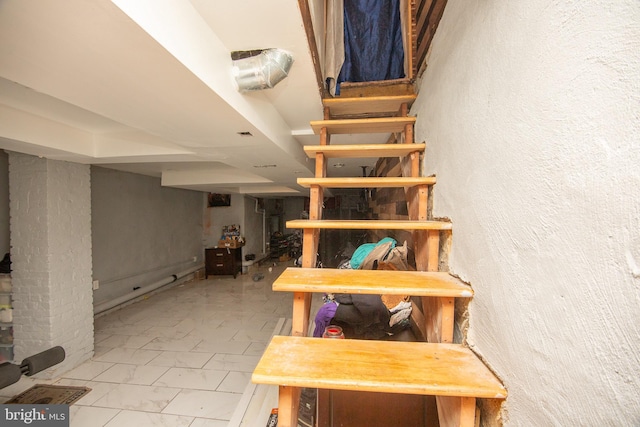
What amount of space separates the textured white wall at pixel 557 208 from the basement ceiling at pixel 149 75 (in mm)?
905

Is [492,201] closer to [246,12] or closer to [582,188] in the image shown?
[582,188]

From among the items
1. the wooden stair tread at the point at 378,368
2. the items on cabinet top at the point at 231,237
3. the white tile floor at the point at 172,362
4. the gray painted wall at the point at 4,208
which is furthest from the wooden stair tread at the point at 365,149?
the items on cabinet top at the point at 231,237

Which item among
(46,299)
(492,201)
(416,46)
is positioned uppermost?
(416,46)

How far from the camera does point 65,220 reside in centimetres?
265

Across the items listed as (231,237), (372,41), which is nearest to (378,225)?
(372,41)

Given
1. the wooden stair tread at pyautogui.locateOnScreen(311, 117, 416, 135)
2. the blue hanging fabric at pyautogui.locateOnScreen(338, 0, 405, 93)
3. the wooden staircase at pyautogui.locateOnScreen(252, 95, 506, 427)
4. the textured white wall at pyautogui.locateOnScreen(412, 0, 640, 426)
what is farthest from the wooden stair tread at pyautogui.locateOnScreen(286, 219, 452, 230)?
the blue hanging fabric at pyautogui.locateOnScreen(338, 0, 405, 93)

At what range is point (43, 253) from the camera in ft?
8.20

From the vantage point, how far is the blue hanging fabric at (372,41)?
234cm

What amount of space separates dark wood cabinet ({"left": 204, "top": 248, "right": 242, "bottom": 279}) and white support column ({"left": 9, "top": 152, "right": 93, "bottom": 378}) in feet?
12.6

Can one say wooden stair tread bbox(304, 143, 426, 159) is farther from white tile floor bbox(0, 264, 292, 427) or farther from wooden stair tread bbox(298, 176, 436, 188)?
white tile floor bbox(0, 264, 292, 427)

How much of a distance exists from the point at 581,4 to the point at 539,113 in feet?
0.67

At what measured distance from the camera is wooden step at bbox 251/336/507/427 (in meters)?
0.71

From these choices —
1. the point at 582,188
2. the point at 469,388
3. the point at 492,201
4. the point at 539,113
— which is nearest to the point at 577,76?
the point at 539,113

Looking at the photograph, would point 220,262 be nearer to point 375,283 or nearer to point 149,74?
point 149,74
